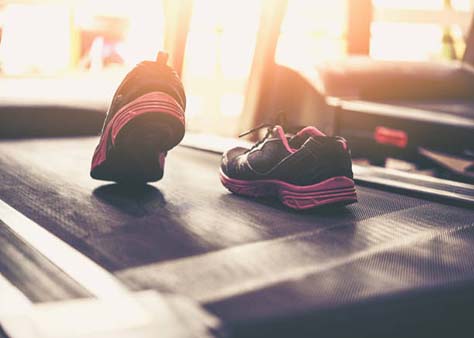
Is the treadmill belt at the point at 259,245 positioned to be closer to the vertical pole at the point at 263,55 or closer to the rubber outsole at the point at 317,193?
the rubber outsole at the point at 317,193

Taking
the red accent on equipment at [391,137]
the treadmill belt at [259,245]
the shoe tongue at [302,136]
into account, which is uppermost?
the shoe tongue at [302,136]

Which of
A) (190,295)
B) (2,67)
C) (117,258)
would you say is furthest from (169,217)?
(2,67)

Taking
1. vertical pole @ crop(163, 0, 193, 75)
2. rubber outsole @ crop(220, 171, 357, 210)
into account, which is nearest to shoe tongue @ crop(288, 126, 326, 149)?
rubber outsole @ crop(220, 171, 357, 210)

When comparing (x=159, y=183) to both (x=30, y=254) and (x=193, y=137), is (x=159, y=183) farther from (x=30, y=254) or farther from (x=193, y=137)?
(x=193, y=137)

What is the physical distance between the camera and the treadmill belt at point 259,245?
778 millimetres

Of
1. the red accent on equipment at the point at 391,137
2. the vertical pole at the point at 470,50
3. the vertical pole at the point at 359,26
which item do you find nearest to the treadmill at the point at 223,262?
the red accent on equipment at the point at 391,137

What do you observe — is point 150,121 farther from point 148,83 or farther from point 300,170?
point 300,170

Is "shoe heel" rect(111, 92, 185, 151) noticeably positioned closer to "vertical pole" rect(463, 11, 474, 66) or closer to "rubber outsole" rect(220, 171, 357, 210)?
"rubber outsole" rect(220, 171, 357, 210)

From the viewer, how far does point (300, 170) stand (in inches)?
48.2

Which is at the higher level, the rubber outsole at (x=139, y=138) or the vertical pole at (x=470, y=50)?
the vertical pole at (x=470, y=50)

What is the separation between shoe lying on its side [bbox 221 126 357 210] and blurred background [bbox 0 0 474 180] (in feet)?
5.03

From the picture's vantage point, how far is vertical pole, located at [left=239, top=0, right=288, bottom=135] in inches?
132

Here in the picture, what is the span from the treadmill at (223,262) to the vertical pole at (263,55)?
1.87 meters

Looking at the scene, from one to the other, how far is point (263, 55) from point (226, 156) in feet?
6.75
